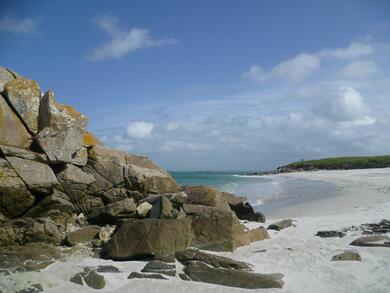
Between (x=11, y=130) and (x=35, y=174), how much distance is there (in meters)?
2.14

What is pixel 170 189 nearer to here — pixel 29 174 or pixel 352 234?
pixel 29 174

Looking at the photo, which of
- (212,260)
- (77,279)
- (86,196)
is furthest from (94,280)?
(86,196)

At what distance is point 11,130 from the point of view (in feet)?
44.6

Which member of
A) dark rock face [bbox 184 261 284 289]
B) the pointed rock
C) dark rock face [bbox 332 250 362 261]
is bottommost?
dark rock face [bbox 184 261 284 289]

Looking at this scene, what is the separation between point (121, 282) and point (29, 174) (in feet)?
20.0

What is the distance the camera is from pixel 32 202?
12.6 meters

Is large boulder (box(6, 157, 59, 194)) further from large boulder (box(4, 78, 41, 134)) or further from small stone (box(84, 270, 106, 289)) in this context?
small stone (box(84, 270, 106, 289))

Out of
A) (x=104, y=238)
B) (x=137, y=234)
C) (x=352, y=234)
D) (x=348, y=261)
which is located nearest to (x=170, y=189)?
(x=104, y=238)

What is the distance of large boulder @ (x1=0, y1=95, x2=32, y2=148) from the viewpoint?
1341 cm

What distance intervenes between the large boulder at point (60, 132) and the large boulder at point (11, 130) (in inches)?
23.0

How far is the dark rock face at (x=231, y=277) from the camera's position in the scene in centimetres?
785

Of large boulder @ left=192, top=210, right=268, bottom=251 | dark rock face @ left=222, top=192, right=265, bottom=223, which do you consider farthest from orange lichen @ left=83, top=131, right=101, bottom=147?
large boulder @ left=192, top=210, right=268, bottom=251

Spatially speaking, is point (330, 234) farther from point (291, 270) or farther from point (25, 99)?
point (25, 99)

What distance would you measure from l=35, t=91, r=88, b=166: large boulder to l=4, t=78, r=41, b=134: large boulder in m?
0.24
